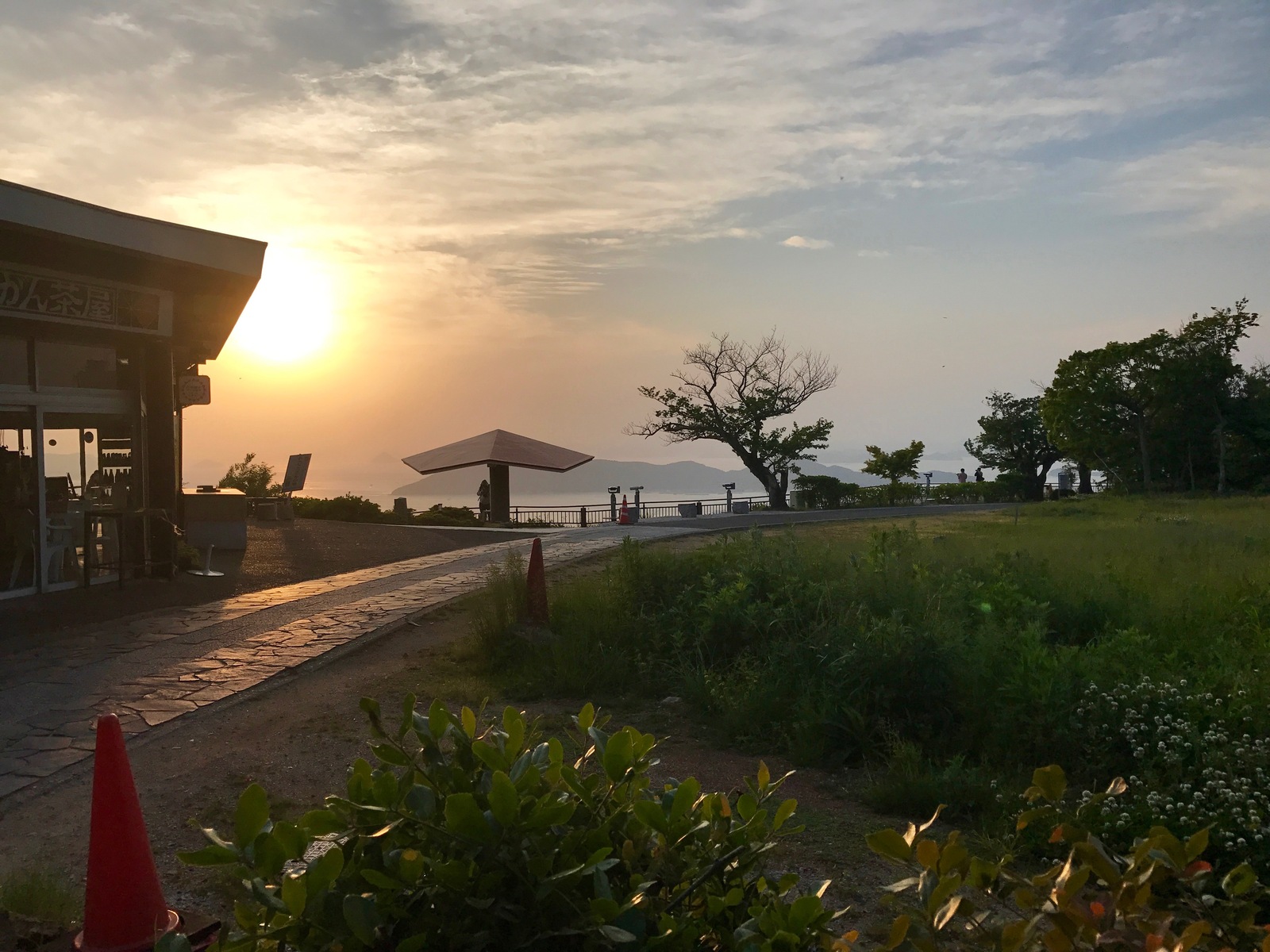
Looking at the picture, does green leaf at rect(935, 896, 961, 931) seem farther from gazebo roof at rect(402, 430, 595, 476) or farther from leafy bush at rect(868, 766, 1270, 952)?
gazebo roof at rect(402, 430, 595, 476)

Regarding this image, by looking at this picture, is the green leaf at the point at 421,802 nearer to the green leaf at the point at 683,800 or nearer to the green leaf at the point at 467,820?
the green leaf at the point at 467,820

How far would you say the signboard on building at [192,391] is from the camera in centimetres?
1488

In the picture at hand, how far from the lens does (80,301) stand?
10898 millimetres

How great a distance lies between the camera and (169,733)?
5.75 metres

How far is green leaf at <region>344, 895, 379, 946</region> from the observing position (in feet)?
4.94

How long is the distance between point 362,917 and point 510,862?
0.24 meters

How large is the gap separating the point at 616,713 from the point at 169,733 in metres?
2.72

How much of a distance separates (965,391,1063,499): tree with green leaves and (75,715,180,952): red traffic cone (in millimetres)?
44338

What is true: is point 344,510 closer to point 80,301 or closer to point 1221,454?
point 80,301

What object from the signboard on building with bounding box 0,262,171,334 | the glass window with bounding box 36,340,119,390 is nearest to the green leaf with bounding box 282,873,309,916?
the signboard on building with bounding box 0,262,171,334

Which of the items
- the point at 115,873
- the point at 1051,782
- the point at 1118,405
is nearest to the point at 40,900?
the point at 115,873

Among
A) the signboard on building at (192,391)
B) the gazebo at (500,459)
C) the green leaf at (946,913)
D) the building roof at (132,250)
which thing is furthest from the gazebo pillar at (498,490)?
the green leaf at (946,913)

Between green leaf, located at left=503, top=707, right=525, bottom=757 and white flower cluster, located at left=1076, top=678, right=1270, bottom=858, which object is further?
white flower cluster, located at left=1076, top=678, right=1270, bottom=858

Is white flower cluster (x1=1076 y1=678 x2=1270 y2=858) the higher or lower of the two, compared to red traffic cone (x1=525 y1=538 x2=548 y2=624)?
lower
